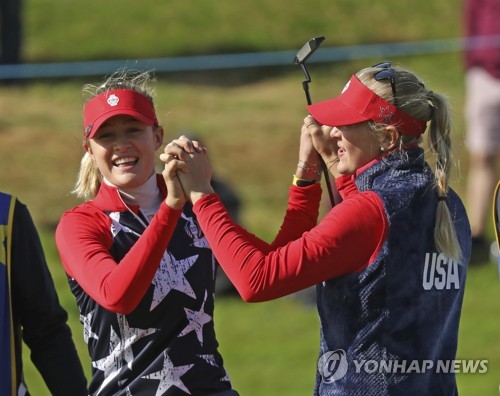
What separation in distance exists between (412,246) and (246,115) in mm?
9704

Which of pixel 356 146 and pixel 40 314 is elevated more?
pixel 356 146

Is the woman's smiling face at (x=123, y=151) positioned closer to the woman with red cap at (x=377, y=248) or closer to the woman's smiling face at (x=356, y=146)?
the woman with red cap at (x=377, y=248)

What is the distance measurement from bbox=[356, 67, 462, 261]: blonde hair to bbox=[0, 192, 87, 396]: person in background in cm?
113

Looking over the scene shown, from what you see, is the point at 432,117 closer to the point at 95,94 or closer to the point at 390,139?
the point at 390,139

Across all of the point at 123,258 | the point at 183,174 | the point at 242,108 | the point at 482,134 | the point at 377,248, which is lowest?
the point at 377,248

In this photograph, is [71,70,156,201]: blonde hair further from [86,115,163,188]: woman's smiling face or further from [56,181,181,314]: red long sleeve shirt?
[56,181,181,314]: red long sleeve shirt

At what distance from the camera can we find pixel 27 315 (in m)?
3.91

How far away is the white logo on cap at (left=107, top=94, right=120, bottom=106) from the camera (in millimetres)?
3945

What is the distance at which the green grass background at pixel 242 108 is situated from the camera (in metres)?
8.15

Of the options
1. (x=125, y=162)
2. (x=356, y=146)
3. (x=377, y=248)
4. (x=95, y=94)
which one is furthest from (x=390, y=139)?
(x=95, y=94)

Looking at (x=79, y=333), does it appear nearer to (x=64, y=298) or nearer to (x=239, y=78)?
(x=64, y=298)

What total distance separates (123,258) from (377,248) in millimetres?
755

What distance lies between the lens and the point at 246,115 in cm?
1319

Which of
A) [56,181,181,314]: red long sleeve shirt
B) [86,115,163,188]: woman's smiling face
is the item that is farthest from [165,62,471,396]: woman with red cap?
[86,115,163,188]: woman's smiling face
